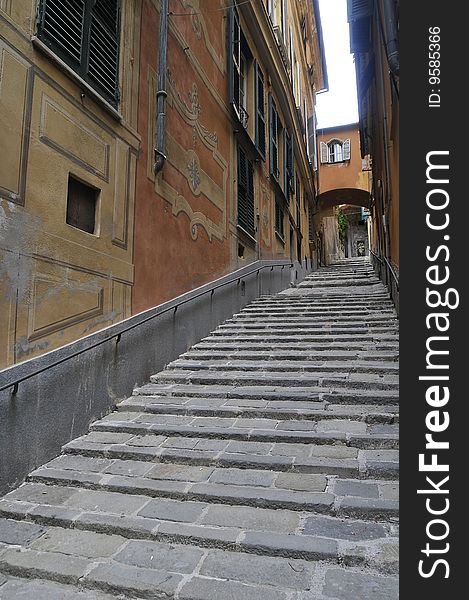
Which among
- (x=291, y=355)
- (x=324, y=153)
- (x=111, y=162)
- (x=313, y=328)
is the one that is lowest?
(x=291, y=355)

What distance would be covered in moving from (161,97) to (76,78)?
1763 mm

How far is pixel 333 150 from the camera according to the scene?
2486cm

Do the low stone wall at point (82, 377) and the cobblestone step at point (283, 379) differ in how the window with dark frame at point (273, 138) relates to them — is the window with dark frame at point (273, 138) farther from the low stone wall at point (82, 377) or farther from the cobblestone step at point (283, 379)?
the cobblestone step at point (283, 379)

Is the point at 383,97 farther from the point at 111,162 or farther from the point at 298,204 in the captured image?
the point at 298,204

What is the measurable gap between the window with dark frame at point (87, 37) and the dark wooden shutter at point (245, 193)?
15.0ft

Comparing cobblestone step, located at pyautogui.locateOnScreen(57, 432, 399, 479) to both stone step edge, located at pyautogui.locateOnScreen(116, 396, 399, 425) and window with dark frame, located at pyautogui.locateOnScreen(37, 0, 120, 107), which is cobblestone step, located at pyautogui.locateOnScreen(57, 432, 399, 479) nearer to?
stone step edge, located at pyautogui.locateOnScreen(116, 396, 399, 425)

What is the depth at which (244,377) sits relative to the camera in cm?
520

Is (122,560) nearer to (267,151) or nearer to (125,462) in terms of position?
(125,462)

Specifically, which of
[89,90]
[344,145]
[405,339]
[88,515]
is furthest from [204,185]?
[344,145]

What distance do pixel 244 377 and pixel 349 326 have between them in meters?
2.29

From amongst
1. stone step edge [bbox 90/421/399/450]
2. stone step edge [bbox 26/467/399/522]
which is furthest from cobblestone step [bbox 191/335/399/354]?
stone step edge [bbox 26/467/399/522]

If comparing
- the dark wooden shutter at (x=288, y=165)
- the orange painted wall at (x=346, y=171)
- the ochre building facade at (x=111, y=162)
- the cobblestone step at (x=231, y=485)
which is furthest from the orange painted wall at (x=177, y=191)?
the orange painted wall at (x=346, y=171)

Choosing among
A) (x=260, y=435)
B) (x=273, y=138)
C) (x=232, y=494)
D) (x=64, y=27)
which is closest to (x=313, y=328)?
(x=260, y=435)

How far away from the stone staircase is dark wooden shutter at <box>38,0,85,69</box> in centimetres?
348
